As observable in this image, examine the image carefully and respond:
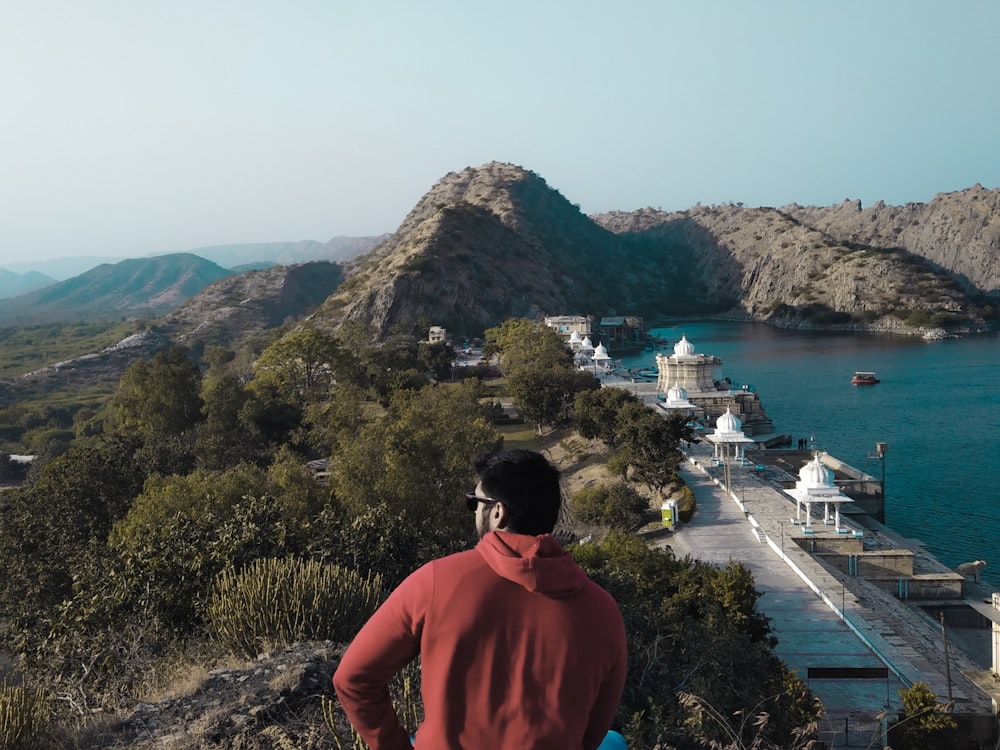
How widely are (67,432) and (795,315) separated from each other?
11431 cm

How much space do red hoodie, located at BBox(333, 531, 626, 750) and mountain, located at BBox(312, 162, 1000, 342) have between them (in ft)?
317

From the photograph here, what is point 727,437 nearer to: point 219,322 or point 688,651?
point 688,651

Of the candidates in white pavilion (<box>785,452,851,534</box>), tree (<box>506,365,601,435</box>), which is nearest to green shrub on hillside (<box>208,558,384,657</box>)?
white pavilion (<box>785,452,851,534</box>)

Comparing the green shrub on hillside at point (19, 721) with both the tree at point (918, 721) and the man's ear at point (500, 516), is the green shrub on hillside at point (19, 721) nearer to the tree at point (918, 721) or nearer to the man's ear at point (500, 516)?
the man's ear at point (500, 516)

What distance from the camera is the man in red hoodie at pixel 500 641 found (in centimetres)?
274

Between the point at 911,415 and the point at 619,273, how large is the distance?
12558cm

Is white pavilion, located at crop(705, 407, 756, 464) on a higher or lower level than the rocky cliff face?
lower

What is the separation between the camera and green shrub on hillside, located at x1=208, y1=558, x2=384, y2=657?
8.03 meters

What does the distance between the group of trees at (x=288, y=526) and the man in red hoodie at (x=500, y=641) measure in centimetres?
501

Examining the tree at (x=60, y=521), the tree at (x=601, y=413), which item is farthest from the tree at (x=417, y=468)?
the tree at (x=60, y=521)

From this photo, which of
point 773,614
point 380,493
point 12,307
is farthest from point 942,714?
point 12,307

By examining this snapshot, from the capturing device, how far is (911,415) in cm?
5081

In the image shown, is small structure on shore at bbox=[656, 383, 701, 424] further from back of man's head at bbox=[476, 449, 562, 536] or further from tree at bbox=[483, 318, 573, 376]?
back of man's head at bbox=[476, 449, 562, 536]

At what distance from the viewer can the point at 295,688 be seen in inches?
236
